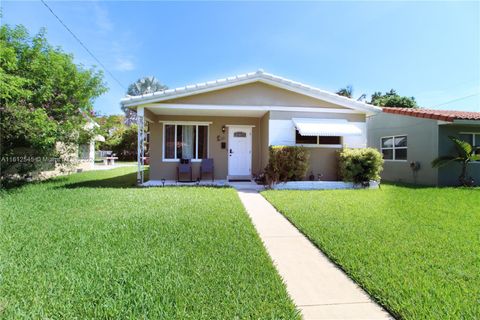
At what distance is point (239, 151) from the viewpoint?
52.9ft

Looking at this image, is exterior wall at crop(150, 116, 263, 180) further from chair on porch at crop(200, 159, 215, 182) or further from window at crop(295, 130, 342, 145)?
window at crop(295, 130, 342, 145)

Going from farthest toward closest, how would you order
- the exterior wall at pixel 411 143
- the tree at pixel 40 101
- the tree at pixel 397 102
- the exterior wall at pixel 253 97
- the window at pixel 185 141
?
the tree at pixel 397 102, the window at pixel 185 141, the exterior wall at pixel 411 143, the exterior wall at pixel 253 97, the tree at pixel 40 101

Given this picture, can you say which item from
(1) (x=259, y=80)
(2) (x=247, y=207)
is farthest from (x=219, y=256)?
(1) (x=259, y=80)

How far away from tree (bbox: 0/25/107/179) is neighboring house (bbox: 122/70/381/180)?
3281 millimetres

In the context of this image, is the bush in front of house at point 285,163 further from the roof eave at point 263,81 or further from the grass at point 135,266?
the grass at point 135,266

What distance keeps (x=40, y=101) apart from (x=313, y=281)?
14.1 meters

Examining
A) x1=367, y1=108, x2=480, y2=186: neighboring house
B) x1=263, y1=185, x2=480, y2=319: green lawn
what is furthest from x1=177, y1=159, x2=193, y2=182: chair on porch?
x1=367, y1=108, x2=480, y2=186: neighboring house

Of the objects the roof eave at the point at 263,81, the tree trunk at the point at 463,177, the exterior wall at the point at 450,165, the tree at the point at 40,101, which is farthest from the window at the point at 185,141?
the tree trunk at the point at 463,177

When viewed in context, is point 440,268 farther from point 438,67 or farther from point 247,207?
point 438,67

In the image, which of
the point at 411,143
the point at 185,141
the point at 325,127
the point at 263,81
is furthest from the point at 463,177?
the point at 185,141

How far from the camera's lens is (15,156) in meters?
13.3

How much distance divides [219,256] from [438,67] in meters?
24.7

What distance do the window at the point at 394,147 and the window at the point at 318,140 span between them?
5.91 metres

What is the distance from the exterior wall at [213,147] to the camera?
15.2 meters
